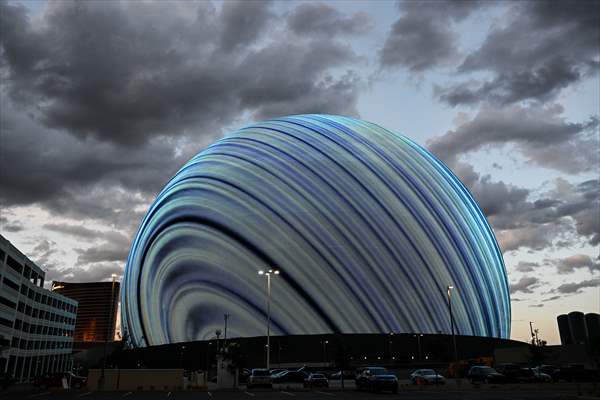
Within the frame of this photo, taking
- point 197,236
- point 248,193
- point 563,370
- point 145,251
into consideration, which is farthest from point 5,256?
point 563,370

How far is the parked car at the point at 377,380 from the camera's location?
2827 cm

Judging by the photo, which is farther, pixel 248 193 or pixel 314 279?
pixel 248 193

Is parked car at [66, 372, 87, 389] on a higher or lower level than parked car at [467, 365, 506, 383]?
lower

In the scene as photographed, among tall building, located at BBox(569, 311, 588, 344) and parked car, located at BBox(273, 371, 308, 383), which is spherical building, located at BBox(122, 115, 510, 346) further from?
tall building, located at BBox(569, 311, 588, 344)

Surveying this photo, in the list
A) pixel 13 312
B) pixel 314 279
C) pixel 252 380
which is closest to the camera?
pixel 252 380

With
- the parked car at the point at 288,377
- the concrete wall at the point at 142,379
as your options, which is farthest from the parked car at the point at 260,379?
the parked car at the point at 288,377

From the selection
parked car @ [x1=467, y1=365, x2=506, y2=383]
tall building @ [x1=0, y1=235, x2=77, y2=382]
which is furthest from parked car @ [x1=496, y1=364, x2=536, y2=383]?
tall building @ [x1=0, y1=235, x2=77, y2=382]

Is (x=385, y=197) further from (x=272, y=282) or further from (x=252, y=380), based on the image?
(x=252, y=380)

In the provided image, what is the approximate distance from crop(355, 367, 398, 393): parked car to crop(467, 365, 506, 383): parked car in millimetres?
10381

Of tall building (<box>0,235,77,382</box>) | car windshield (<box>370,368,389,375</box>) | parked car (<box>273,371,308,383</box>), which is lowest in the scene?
parked car (<box>273,371,308,383</box>)

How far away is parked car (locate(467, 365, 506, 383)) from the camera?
35.4 metres

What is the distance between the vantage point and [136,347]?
7438 cm

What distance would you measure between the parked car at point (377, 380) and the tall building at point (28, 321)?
5237cm

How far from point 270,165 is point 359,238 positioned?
1391 cm
